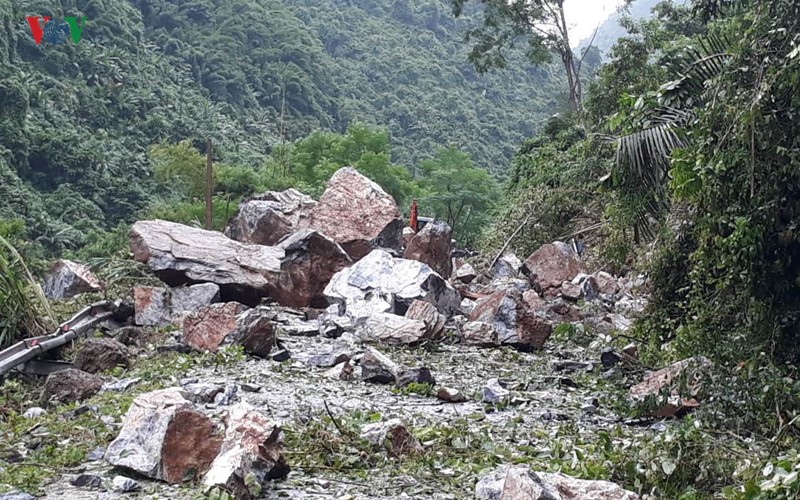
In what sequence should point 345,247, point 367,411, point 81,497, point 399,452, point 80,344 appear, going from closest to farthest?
point 81,497, point 399,452, point 367,411, point 80,344, point 345,247

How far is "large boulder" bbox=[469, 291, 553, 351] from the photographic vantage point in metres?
8.12

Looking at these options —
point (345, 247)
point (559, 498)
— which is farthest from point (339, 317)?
point (559, 498)

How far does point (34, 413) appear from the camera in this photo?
5.27 meters

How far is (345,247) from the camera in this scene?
1174 cm

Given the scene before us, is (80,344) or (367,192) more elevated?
(367,192)

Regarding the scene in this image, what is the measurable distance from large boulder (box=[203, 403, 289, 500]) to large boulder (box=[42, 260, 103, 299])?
6.29 metres

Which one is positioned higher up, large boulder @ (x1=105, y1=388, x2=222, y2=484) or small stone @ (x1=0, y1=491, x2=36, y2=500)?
large boulder @ (x1=105, y1=388, x2=222, y2=484)

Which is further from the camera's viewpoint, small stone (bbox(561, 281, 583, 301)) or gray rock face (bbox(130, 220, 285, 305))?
small stone (bbox(561, 281, 583, 301))

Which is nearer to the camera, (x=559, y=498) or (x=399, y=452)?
(x=559, y=498)

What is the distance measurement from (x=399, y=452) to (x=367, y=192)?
8.39m

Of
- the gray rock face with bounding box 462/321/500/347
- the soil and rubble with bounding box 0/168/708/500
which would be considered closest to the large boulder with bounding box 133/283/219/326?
the soil and rubble with bounding box 0/168/708/500

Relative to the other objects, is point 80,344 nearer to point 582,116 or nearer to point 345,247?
point 345,247

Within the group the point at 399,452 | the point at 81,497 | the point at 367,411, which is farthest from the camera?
the point at 367,411

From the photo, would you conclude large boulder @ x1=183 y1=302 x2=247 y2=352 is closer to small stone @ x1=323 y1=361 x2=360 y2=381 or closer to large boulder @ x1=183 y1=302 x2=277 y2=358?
large boulder @ x1=183 y1=302 x2=277 y2=358
